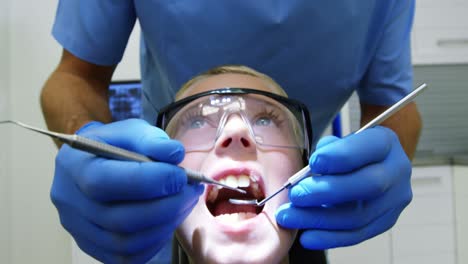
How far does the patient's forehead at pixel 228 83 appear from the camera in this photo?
0.84 m

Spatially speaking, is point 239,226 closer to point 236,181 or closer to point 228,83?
point 236,181

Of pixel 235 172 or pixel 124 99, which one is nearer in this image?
pixel 235 172

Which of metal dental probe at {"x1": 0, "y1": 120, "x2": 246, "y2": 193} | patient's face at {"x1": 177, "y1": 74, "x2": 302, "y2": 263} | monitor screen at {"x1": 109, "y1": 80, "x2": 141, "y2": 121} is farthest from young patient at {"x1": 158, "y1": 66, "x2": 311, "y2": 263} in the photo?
monitor screen at {"x1": 109, "y1": 80, "x2": 141, "y2": 121}

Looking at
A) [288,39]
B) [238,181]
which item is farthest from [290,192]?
[288,39]

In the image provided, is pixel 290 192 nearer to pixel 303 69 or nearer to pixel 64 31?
pixel 303 69

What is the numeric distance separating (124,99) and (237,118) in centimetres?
154

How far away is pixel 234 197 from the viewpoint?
2.60 ft

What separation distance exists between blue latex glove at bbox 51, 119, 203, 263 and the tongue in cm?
14

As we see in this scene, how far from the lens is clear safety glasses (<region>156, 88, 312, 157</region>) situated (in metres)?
0.77

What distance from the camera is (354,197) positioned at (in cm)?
69

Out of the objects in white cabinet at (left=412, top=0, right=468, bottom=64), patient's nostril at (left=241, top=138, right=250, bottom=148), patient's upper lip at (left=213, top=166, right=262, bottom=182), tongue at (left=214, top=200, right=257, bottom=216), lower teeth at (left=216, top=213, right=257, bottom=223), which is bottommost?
white cabinet at (left=412, top=0, right=468, bottom=64)

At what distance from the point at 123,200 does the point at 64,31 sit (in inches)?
26.4

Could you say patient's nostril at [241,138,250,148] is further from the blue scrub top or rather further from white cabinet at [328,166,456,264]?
white cabinet at [328,166,456,264]

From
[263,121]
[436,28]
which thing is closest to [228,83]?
[263,121]
